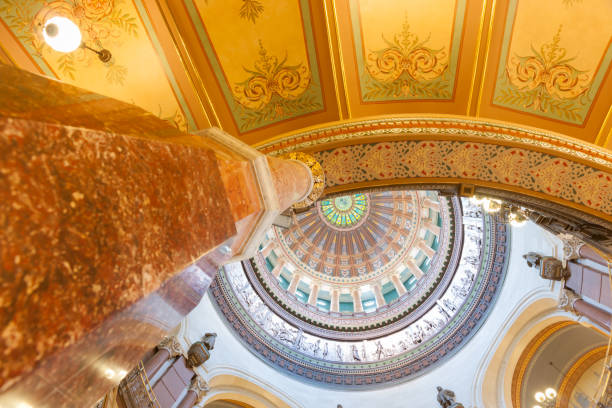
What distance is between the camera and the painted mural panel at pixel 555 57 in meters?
3.75

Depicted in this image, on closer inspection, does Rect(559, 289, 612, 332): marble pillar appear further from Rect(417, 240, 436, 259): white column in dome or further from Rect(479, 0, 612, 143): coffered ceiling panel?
Rect(417, 240, 436, 259): white column in dome

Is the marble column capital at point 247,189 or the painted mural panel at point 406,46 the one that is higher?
the painted mural panel at point 406,46

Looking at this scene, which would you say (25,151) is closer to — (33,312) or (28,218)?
(28,218)

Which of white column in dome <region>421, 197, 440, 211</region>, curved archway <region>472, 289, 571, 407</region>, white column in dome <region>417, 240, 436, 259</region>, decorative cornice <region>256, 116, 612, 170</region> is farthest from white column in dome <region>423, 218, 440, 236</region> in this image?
decorative cornice <region>256, 116, 612, 170</region>

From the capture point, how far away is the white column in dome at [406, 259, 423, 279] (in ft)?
44.7

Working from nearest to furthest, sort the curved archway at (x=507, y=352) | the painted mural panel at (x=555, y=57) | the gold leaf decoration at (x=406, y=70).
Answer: the painted mural panel at (x=555, y=57) < the gold leaf decoration at (x=406, y=70) < the curved archway at (x=507, y=352)

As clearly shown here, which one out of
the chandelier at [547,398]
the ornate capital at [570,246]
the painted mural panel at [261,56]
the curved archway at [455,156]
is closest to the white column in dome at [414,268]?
the chandelier at [547,398]

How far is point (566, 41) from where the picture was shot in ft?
12.9

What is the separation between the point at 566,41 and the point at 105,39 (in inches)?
239

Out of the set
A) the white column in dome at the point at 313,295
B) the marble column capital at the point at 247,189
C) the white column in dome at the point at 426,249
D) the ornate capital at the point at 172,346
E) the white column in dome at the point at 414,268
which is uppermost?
the white column in dome at the point at 426,249

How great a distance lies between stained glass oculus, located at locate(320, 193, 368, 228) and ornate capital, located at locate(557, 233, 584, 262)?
35.5 feet

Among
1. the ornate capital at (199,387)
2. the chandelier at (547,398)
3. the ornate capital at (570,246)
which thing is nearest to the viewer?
the ornate capital at (570,246)

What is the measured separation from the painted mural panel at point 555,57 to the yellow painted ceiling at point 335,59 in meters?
0.01

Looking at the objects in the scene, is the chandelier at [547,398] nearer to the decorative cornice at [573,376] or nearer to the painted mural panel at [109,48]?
the decorative cornice at [573,376]
